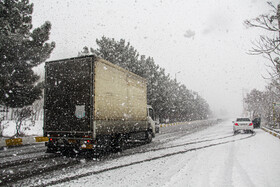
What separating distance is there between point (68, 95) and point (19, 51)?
9.77 m

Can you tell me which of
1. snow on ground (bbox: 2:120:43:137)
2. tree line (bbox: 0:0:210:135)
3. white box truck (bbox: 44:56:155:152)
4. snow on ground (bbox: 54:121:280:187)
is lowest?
snow on ground (bbox: 54:121:280:187)

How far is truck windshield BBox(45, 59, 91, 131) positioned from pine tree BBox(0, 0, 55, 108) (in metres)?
7.74

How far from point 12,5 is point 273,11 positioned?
15.2 m

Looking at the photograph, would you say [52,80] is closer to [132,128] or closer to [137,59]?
[132,128]

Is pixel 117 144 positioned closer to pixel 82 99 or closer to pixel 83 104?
pixel 83 104

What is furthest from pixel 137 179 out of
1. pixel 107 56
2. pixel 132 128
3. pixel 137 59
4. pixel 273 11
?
pixel 137 59

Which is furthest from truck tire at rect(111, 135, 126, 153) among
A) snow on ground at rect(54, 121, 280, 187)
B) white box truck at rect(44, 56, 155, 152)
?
snow on ground at rect(54, 121, 280, 187)

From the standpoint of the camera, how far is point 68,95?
8.51 metres

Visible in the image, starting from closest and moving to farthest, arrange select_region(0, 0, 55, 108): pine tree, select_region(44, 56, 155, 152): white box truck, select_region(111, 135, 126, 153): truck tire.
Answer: select_region(44, 56, 155, 152): white box truck
select_region(111, 135, 126, 153): truck tire
select_region(0, 0, 55, 108): pine tree

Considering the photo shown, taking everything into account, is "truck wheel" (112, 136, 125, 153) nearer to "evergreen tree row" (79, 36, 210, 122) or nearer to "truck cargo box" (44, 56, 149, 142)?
"truck cargo box" (44, 56, 149, 142)

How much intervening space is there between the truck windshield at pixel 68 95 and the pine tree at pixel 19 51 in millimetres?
7741

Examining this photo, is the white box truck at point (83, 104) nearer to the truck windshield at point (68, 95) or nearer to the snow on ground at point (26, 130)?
the truck windshield at point (68, 95)

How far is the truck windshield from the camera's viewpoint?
27.0ft

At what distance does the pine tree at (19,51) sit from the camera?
1490 centimetres
